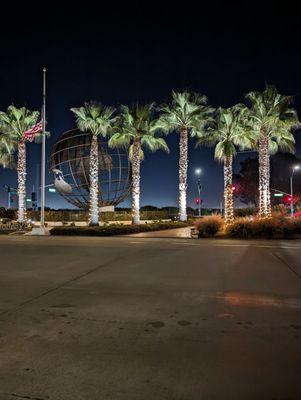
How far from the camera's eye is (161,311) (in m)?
6.56

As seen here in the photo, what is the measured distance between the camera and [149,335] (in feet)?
17.3

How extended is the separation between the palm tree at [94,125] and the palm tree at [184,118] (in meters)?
5.11

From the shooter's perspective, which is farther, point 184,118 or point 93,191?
point 184,118

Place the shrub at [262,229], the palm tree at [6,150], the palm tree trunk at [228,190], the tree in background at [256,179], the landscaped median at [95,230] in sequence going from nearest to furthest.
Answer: the shrub at [262,229]
the landscaped median at [95,230]
the palm tree trunk at [228,190]
the palm tree at [6,150]
the tree in background at [256,179]

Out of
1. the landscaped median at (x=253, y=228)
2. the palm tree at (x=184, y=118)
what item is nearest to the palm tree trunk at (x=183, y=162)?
the palm tree at (x=184, y=118)

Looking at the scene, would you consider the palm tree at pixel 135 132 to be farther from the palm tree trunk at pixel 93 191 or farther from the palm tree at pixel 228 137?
the palm tree at pixel 228 137

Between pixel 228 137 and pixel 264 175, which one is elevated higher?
pixel 228 137

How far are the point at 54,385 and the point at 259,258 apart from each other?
11107 mm

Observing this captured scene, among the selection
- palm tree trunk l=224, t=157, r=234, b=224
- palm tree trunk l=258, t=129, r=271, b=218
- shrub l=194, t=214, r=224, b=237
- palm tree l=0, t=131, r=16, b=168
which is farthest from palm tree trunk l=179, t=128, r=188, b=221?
palm tree l=0, t=131, r=16, b=168

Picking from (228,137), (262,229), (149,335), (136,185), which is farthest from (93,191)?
(149,335)

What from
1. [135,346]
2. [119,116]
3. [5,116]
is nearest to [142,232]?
[119,116]

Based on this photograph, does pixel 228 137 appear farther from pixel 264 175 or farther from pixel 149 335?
pixel 149 335

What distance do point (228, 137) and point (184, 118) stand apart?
14.2ft

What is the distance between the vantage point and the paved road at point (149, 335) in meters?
3.79
